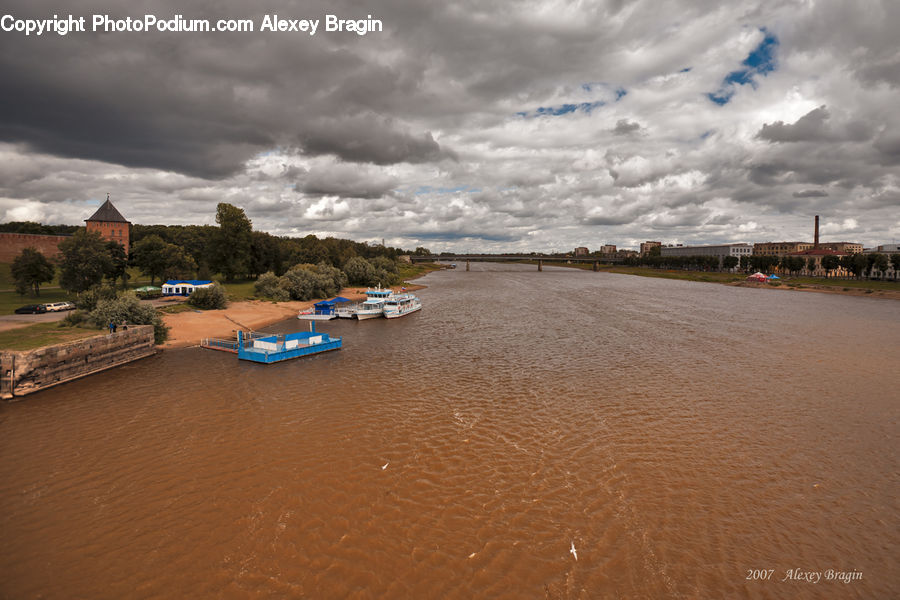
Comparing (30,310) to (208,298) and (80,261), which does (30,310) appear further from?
(208,298)

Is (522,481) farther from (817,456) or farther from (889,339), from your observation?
(889,339)

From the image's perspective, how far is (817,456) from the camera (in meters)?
19.3

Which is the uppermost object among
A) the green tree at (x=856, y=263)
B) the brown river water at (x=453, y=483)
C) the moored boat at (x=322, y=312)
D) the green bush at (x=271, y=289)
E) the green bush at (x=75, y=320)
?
the green tree at (x=856, y=263)

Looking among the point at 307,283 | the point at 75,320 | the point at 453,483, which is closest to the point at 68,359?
the point at 75,320

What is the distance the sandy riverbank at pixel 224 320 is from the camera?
4622 cm

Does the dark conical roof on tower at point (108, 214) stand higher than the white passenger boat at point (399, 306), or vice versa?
the dark conical roof on tower at point (108, 214)

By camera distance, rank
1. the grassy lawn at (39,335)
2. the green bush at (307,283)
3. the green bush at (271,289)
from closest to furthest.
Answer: the grassy lawn at (39,335) → the green bush at (271,289) → the green bush at (307,283)

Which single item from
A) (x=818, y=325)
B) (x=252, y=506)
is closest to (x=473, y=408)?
(x=252, y=506)

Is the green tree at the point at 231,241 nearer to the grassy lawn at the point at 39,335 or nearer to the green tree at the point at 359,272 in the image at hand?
the green tree at the point at 359,272

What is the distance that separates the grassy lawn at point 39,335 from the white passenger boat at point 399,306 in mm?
34800

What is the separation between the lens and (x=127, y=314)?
1549 inches

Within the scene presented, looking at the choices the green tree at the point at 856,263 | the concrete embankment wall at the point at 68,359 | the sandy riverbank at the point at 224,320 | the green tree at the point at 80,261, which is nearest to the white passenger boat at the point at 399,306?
the sandy riverbank at the point at 224,320

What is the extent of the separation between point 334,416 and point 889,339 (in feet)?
207

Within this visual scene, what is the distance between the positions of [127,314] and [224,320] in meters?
16.0
